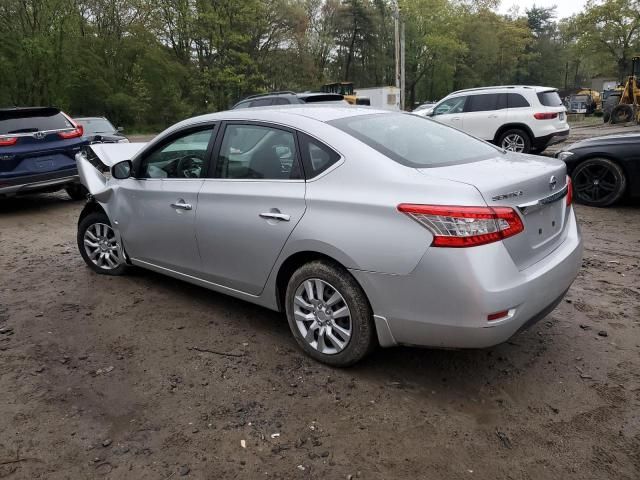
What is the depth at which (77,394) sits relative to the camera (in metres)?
3.17

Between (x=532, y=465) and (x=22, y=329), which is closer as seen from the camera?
(x=532, y=465)

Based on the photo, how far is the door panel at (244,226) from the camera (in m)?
3.32

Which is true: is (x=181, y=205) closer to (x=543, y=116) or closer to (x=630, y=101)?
(x=543, y=116)

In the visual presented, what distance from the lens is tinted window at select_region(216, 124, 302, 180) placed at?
342 centimetres

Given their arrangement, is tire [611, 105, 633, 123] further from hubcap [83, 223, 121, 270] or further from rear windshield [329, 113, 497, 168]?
hubcap [83, 223, 121, 270]

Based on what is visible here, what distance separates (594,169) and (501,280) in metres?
5.41

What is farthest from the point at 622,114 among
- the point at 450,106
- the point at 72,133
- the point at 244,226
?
the point at 244,226

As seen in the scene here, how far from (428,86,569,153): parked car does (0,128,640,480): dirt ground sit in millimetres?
7895

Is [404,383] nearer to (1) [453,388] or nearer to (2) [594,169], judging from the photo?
(1) [453,388]

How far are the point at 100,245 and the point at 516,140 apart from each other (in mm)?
9611

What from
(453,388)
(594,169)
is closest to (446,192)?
(453,388)

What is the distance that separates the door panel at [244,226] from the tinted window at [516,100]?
9.75 meters

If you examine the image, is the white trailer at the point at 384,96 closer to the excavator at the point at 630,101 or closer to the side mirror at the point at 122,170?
the excavator at the point at 630,101

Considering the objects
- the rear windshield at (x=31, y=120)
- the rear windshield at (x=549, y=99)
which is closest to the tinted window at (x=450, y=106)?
the rear windshield at (x=549, y=99)
